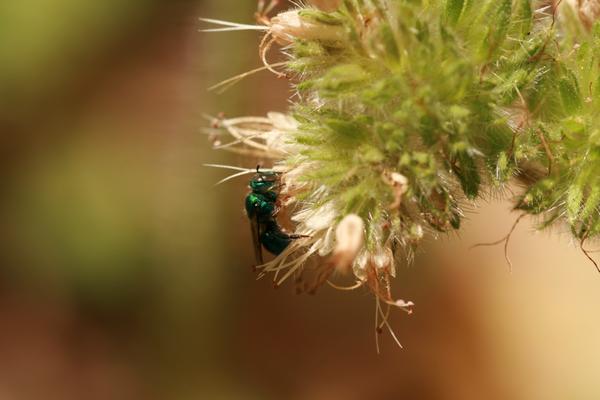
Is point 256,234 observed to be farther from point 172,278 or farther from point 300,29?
point 172,278

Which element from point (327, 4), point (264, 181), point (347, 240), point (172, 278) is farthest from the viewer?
point (172, 278)

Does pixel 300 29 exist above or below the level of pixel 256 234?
above

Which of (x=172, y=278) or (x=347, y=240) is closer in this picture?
(x=347, y=240)

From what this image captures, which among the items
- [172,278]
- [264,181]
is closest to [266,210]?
[264,181]

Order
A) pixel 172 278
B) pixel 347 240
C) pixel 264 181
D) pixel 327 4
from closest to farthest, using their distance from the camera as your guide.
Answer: pixel 347 240 < pixel 327 4 < pixel 264 181 < pixel 172 278

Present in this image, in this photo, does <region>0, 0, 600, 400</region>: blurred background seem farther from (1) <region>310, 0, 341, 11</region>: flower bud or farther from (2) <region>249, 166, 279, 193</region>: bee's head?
(1) <region>310, 0, 341, 11</region>: flower bud

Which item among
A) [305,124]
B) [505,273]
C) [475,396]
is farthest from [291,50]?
[475,396]
